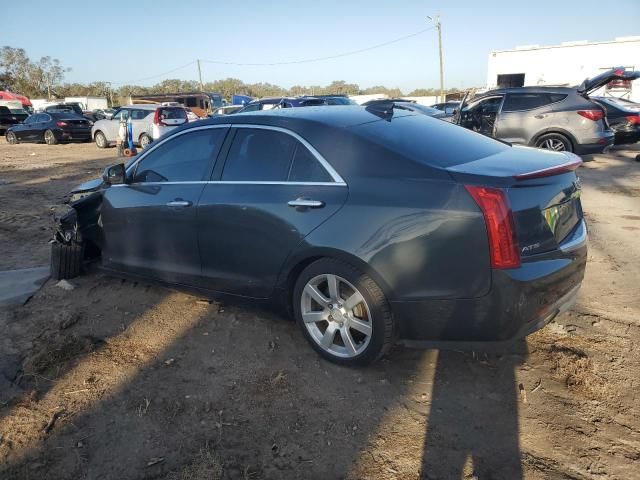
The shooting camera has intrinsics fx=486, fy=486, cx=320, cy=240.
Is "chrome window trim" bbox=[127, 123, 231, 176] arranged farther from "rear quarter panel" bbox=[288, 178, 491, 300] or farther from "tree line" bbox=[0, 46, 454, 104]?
"tree line" bbox=[0, 46, 454, 104]

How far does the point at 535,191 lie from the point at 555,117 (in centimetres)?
823

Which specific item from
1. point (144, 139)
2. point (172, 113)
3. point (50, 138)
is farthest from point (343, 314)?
point (50, 138)

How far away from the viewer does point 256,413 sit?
278 centimetres

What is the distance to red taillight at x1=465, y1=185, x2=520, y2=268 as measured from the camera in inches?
99.7

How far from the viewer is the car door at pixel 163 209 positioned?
3.77 metres

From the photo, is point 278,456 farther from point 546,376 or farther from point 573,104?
point 573,104

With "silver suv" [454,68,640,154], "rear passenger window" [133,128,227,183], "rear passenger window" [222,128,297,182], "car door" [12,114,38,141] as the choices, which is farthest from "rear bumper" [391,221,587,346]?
"car door" [12,114,38,141]

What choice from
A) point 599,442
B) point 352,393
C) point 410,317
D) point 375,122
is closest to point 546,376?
point 599,442

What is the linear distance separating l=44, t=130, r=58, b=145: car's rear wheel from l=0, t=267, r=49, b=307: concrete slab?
19110mm

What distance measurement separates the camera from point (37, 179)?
11969mm

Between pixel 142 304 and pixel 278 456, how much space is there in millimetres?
2341

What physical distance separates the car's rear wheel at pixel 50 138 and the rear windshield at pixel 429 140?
870 inches

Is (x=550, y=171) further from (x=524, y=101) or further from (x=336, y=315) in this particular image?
(x=524, y=101)

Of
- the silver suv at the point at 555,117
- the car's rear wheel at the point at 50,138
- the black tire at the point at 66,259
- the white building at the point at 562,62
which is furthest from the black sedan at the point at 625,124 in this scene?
the car's rear wheel at the point at 50,138
